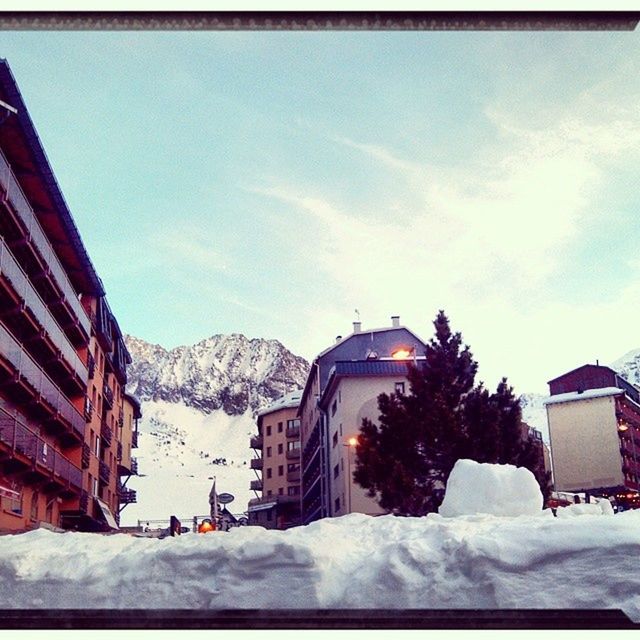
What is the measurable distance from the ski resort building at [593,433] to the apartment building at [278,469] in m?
20.9

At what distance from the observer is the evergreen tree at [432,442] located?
62.2 feet

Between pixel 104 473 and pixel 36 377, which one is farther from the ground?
pixel 36 377

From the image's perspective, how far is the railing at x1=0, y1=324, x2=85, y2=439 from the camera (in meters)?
15.4

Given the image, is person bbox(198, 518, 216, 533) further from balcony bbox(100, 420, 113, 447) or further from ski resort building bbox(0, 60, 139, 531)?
balcony bbox(100, 420, 113, 447)

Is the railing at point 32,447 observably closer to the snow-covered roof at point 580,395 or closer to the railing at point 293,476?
the railing at point 293,476

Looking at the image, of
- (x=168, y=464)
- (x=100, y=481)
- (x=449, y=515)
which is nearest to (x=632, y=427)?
(x=100, y=481)

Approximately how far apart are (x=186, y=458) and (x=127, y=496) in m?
23.9

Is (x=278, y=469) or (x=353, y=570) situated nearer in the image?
(x=353, y=570)

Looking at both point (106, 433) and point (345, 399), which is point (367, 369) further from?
point (106, 433)

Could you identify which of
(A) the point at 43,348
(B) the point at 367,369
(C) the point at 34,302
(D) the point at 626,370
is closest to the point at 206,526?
(C) the point at 34,302

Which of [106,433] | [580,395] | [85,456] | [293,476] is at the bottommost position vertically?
[85,456]

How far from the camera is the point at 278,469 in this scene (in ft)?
127

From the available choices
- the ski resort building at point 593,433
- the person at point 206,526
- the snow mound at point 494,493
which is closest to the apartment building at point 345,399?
the person at point 206,526
